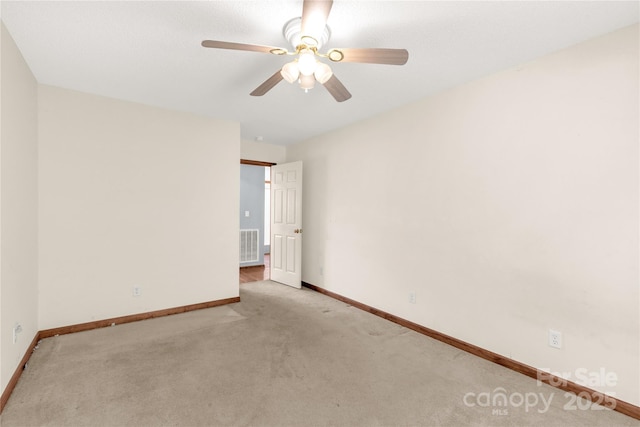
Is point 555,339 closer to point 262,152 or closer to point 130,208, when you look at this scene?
point 130,208

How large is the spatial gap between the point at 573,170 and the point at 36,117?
4408 millimetres

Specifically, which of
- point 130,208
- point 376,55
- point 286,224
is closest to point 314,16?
point 376,55

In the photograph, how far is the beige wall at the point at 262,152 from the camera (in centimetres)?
468

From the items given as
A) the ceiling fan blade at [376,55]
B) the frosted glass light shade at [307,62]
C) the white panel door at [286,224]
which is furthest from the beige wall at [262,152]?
the ceiling fan blade at [376,55]

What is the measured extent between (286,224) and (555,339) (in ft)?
11.6

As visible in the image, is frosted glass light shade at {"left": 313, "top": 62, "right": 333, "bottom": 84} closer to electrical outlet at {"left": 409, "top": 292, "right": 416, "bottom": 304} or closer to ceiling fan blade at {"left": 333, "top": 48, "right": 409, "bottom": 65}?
ceiling fan blade at {"left": 333, "top": 48, "right": 409, "bottom": 65}

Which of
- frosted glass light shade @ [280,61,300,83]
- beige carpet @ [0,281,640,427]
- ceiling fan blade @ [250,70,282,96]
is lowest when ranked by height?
beige carpet @ [0,281,640,427]

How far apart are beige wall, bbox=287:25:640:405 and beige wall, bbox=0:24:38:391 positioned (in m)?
3.11

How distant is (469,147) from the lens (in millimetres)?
2586

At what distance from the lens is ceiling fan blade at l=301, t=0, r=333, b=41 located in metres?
1.31

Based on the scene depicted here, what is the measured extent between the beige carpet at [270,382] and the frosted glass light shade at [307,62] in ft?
6.68

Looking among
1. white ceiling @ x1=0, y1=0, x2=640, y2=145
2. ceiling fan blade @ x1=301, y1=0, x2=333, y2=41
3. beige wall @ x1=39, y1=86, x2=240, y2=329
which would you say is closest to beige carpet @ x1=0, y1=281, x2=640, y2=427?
beige wall @ x1=39, y1=86, x2=240, y2=329

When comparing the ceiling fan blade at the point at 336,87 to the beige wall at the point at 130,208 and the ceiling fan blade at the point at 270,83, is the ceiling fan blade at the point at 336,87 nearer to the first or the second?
the ceiling fan blade at the point at 270,83

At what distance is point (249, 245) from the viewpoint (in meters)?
6.23
